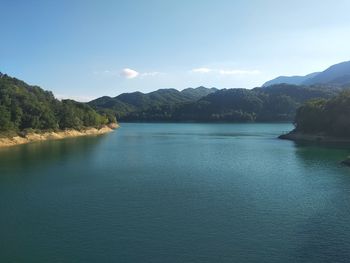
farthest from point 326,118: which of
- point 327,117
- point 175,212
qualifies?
point 175,212

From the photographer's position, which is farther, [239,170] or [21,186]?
[239,170]

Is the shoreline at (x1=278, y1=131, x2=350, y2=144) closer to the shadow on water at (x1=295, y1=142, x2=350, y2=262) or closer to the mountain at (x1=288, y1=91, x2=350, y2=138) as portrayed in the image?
the mountain at (x1=288, y1=91, x2=350, y2=138)

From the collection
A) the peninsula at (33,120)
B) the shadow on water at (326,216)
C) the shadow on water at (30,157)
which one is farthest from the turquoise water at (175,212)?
the peninsula at (33,120)

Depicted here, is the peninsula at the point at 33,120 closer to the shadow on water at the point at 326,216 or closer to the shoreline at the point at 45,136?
the shoreline at the point at 45,136

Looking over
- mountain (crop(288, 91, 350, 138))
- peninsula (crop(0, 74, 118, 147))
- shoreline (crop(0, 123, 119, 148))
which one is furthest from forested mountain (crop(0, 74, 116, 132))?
mountain (crop(288, 91, 350, 138))

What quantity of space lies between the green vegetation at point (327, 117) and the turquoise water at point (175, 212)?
30919mm

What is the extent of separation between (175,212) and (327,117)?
64.0 m

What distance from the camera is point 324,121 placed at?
84.9 m

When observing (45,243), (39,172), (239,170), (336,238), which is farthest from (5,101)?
(336,238)

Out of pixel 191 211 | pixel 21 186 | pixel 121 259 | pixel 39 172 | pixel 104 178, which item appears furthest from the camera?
pixel 39 172

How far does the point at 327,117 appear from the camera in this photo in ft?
274

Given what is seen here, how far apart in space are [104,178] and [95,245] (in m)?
20.9

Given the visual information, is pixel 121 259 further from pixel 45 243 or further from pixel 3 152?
pixel 3 152

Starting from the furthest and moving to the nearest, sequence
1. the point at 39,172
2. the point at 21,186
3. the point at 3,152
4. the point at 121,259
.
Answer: the point at 3,152 < the point at 39,172 < the point at 21,186 < the point at 121,259
